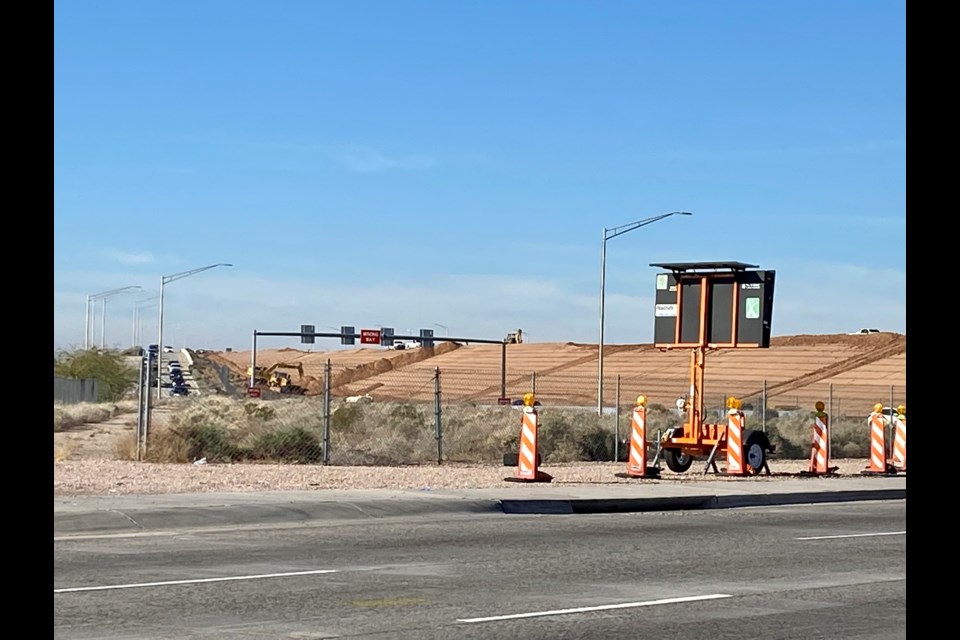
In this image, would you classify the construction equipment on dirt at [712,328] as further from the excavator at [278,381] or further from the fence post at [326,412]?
the excavator at [278,381]

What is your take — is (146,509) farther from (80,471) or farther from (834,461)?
(834,461)

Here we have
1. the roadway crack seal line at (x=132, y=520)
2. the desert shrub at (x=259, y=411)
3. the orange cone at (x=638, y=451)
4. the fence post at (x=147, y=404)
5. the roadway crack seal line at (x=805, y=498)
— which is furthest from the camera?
the desert shrub at (x=259, y=411)

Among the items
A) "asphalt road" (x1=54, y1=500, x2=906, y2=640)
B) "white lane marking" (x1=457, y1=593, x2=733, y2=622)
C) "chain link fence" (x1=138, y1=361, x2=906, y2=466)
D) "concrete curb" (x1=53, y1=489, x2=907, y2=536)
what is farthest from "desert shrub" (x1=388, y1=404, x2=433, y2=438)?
"white lane marking" (x1=457, y1=593, x2=733, y2=622)

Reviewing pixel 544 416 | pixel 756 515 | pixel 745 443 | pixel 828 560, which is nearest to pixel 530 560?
pixel 828 560

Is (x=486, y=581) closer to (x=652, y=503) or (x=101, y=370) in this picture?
(x=652, y=503)

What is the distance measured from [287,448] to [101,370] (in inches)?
1417

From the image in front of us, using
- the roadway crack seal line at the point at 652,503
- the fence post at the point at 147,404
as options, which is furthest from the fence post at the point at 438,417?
the roadway crack seal line at the point at 652,503

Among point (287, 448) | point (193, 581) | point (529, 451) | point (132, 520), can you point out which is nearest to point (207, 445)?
point (287, 448)

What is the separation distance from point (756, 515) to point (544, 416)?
1312cm

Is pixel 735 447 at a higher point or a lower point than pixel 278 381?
lower

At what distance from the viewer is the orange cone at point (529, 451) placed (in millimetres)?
22016

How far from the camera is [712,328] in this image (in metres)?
25.1
